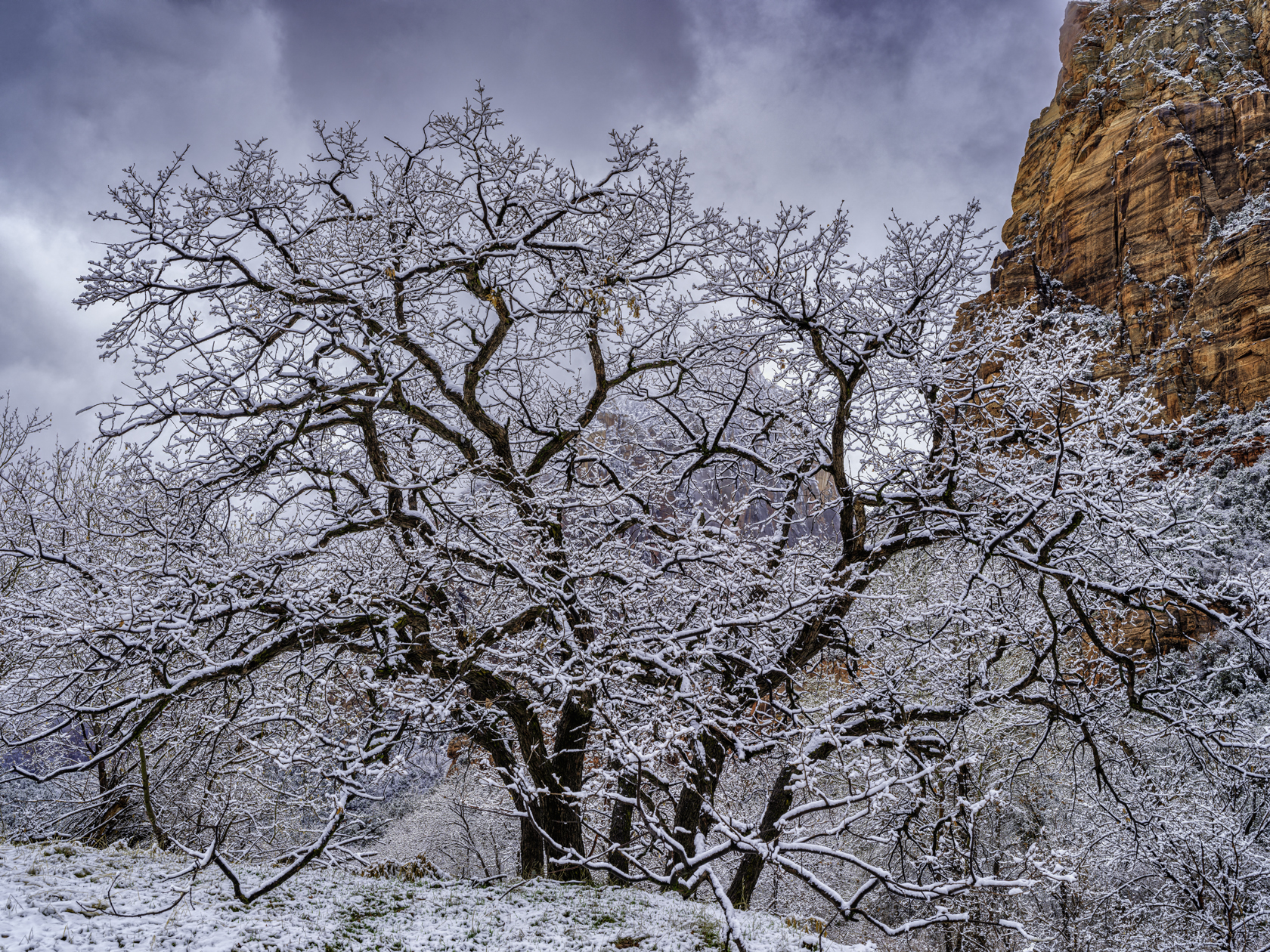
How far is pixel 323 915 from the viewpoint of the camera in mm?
4422

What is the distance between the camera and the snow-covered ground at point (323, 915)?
12.0ft

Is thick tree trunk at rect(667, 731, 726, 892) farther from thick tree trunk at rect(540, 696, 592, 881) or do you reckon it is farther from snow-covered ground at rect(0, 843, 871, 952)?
thick tree trunk at rect(540, 696, 592, 881)

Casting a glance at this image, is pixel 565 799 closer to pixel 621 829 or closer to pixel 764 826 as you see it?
pixel 621 829

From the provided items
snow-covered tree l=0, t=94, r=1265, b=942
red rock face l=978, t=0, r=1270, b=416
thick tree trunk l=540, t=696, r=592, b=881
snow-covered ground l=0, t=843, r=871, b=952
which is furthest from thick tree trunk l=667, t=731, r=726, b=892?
red rock face l=978, t=0, r=1270, b=416

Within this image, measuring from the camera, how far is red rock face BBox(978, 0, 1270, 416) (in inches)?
784

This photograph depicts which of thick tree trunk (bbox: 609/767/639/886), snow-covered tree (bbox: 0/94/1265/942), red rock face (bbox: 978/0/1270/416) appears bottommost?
thick tree trunk (bbox: 609/767/639/886)

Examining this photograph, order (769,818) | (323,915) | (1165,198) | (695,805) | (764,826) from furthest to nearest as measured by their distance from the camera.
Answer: (1165,198) < (695,805) < (769,818) < (764,826) < (323,915)

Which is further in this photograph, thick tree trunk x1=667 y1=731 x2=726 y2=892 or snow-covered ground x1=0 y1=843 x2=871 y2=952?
thick tree trunk x1=667 y1=731 x2=726 y2=892

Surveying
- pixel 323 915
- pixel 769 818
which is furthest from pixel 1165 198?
pixel 323 915

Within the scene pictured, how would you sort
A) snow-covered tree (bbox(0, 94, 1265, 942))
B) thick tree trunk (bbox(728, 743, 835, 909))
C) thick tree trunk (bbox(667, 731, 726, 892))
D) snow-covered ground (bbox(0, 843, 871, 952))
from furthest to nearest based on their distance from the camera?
thick tree trunk (bbox(667, 731, 726, 892)) < thick tree trunk (bbox(728, 743, 835, 909)) < snow-covered tree (bbox(0, 94, 1265, 942)) < snow-covered ground (bbox(0, 843, 871, 952))

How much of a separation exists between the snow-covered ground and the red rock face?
2242 cm

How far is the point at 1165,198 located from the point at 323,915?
30.6 metres

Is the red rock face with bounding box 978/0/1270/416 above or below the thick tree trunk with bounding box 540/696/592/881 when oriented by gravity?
above

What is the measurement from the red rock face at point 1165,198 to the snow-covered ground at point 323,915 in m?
22.4
